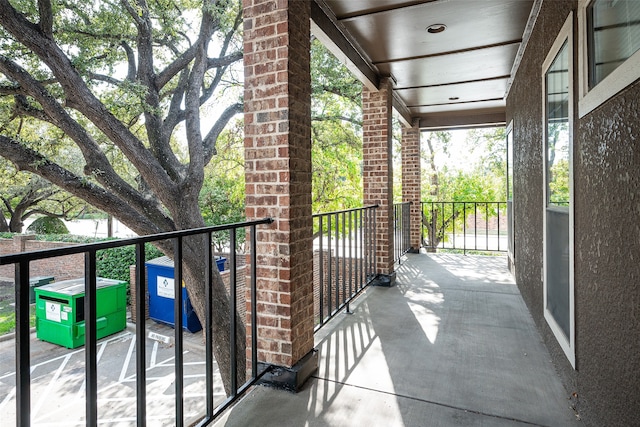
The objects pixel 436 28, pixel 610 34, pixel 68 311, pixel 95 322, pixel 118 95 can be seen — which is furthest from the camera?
pixel 68 311

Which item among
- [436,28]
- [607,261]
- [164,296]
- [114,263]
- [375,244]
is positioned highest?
[436,28]

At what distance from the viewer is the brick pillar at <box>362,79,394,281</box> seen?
4.52 m

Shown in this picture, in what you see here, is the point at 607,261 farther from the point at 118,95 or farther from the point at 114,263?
the point at 114,263

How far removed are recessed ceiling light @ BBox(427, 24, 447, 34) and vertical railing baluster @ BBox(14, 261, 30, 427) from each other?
3349 millimetres

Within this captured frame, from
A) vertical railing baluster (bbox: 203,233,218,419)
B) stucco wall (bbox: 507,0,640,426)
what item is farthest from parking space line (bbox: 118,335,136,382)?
stucco wall (bbox: 507,0,640,426)

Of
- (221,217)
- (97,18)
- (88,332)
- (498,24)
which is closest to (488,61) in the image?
(498,24)

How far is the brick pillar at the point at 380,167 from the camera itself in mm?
4516

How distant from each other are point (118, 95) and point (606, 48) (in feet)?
17.8

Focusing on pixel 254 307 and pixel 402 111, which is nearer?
pixel 254 307

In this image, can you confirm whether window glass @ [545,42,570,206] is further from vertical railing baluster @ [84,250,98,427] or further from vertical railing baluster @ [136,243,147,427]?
vertical railing baluster @ [84,250,98,427]

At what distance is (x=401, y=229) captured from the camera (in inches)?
241

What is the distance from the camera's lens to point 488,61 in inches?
163

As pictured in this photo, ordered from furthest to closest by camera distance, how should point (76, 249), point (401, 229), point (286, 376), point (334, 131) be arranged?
point (334, 131), point (401, 229), point (286, 376), point (76, 249)

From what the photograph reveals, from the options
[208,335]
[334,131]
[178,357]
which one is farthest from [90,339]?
[334,131]
